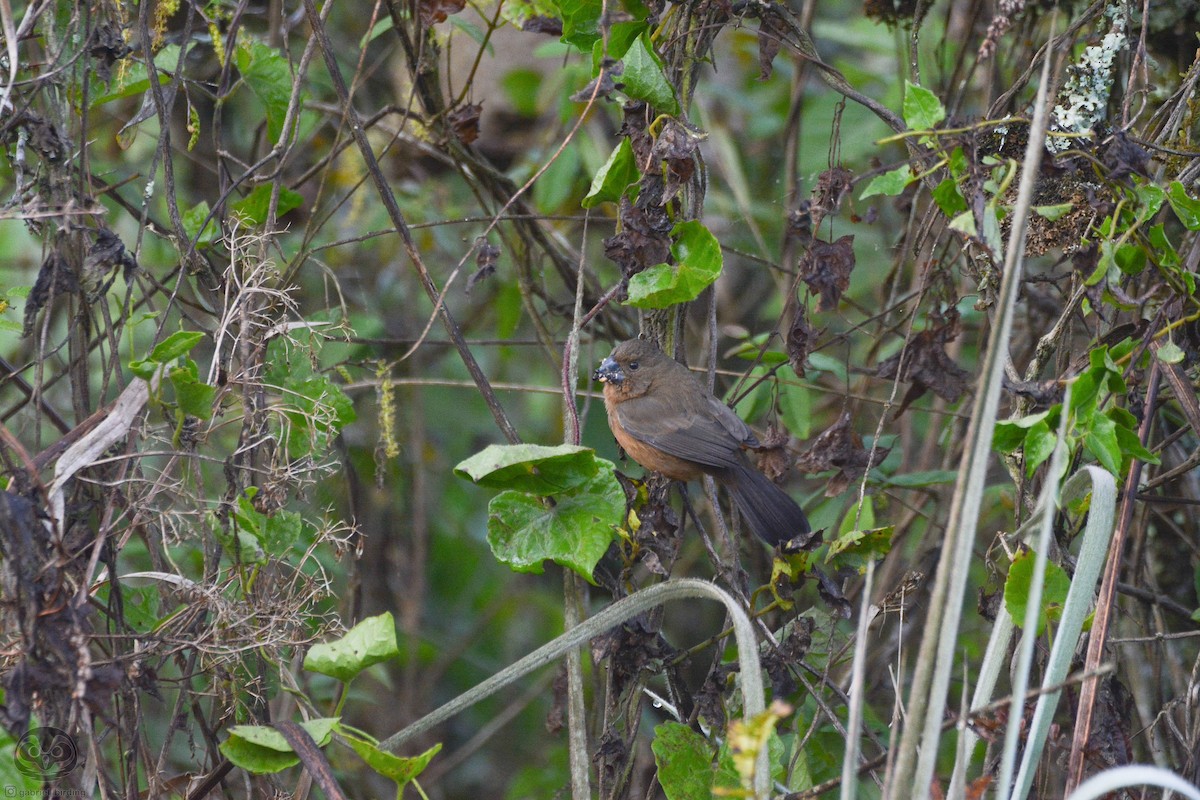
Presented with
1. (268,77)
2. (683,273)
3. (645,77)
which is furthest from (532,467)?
(268,77)

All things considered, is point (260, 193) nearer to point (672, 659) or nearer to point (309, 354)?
point (309, 354)

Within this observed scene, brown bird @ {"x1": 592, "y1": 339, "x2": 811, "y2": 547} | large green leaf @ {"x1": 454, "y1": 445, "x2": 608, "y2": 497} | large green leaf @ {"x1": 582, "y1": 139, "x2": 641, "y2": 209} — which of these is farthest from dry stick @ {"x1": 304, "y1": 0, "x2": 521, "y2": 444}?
brown bird @ {"x1": 592, "y1": 339, "x2": 811, "y2": 547}

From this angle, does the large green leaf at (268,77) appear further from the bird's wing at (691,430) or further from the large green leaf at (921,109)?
the large green leaf at (921,109)

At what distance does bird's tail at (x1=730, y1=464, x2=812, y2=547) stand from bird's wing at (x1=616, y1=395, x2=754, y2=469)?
24 cm

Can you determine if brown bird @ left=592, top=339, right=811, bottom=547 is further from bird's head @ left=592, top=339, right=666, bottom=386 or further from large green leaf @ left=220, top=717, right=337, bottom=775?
large green leaf @ left=220, top=717, right=337, bottom=775

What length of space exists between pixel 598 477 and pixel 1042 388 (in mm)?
1002

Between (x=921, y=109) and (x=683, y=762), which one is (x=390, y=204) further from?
(x=683, y=762)

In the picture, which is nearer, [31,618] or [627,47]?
[31,618]

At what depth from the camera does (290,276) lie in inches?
113

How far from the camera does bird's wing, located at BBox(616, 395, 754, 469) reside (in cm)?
371

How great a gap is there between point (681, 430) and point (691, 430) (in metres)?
0.04

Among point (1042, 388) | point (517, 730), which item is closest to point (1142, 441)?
point (1042, 388)

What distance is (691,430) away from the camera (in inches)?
150

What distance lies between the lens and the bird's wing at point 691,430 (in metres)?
3.71
